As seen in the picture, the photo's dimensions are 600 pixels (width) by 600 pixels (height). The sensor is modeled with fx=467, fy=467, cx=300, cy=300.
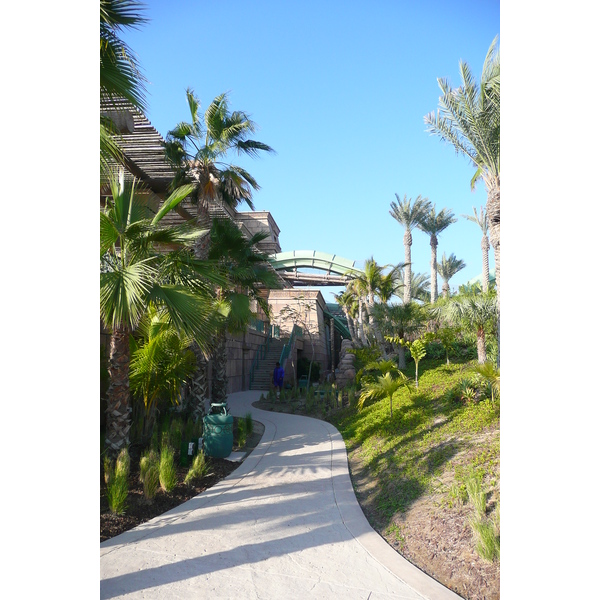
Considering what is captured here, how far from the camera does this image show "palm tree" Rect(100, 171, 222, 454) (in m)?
5.98

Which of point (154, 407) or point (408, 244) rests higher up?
point (408, 244)

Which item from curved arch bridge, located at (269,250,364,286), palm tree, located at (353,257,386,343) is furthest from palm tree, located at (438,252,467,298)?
palm tree, located at (353,257,386,343)

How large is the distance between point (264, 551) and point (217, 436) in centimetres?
424

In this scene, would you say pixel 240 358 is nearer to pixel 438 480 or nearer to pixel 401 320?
pixel 401 320

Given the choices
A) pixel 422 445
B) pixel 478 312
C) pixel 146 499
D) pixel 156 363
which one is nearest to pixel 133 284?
pixel 156 363

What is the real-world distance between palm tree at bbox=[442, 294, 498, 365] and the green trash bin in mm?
7913

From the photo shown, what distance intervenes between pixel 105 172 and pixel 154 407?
6.11 meters

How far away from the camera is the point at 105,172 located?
4.83 m

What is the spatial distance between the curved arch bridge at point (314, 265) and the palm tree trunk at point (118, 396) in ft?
96.9

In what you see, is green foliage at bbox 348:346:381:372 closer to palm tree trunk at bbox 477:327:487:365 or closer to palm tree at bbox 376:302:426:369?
palm tree at bbox 376:302:426:369

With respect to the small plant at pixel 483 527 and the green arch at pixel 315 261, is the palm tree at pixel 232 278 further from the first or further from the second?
the green arch at pixel 315 261
